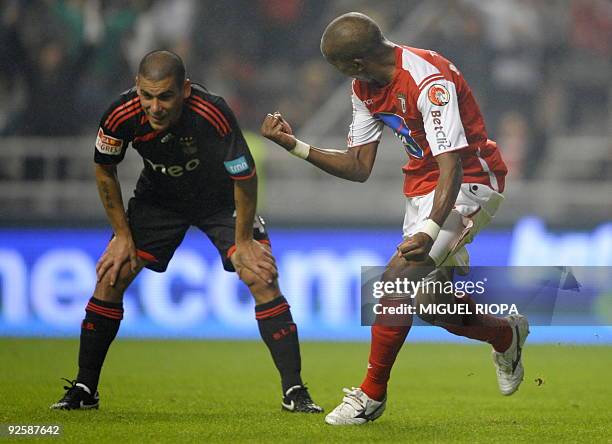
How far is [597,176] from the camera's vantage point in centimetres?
1295

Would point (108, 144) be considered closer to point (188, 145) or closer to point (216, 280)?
point (188, 145)

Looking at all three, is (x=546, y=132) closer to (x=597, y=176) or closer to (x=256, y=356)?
(x=597, y=176)

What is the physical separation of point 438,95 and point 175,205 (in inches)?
65.6

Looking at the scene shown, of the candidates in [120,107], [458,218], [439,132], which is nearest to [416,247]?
[439,132]

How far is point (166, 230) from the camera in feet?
21.6

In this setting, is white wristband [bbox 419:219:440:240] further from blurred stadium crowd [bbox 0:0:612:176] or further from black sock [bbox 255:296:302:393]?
blurred stadium crowd [bbox 0:0:612:176]

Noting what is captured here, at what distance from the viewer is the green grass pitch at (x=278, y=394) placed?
557 cm

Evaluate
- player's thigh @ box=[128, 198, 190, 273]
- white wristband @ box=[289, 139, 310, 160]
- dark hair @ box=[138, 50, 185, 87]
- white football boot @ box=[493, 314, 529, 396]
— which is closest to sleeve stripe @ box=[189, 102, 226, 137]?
dark hair @ box=[138, 50, 185, 87]

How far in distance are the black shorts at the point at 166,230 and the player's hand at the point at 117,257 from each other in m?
0.09

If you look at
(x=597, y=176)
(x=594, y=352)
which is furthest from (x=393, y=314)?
(x=597, y=176)

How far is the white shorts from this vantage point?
6109mm

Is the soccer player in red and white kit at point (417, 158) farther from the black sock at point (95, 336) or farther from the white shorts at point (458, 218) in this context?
the black sock at point (95, 336)

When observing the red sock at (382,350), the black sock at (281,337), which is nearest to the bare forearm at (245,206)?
the black sock at (281,337)

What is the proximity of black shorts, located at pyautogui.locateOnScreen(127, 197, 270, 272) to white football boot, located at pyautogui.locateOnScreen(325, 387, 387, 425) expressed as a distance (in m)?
1.07
